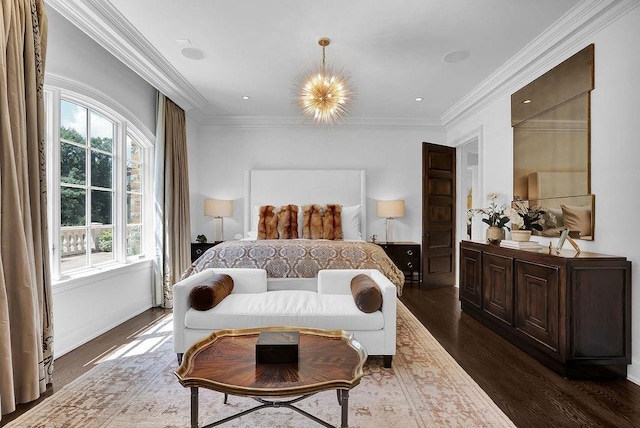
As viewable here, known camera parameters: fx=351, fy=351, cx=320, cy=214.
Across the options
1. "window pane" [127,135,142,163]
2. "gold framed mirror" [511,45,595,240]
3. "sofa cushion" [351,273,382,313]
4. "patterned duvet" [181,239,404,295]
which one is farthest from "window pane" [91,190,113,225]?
"gold framed mirror" [511,45,595,240]

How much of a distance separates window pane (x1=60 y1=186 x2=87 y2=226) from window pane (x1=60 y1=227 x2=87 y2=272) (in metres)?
0.07

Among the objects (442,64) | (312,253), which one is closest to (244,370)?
(312,253)

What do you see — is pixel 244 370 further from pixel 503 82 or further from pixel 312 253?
pixel 503 82

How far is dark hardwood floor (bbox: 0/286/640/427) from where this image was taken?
2020 mm

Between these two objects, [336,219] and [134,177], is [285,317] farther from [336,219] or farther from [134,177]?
[134,177]

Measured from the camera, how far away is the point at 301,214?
17.5 ft

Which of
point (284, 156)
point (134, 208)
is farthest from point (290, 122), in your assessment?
point (134, 208)

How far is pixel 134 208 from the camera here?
434 cm

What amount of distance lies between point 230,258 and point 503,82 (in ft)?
11.9

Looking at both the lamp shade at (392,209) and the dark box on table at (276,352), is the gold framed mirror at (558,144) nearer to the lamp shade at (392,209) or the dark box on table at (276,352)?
the lamp shade at (392,209)

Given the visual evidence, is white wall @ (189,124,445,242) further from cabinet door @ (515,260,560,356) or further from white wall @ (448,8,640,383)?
white wall @ (448,8,640,383)

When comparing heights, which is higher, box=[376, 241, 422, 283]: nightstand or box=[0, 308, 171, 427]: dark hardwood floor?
box=[376, 241, 422, 283]: nightstand

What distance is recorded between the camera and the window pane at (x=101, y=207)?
3.54 metres

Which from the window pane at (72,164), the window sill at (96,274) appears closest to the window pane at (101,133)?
the window pane at (72,164)
